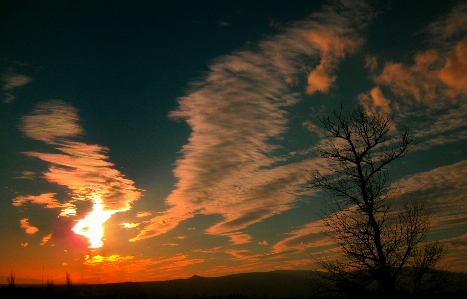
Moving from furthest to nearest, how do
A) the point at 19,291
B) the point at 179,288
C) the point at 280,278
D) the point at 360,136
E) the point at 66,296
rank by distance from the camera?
the point at 280,278, the point at 179,288, the point at 66,296, the point at 19,291, the point at 360,136

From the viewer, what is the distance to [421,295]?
529 inches

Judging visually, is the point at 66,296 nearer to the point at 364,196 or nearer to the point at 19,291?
the point at 19,291

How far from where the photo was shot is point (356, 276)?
1302cm

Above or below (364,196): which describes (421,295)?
below

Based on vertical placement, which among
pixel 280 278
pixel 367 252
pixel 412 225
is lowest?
pixel 280 278

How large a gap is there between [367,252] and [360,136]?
17.0 ft

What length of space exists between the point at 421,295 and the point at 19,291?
20.7 m

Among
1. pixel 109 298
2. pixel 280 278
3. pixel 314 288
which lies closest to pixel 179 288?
pixel 280 278

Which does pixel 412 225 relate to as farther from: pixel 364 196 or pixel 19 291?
pixel 19 291

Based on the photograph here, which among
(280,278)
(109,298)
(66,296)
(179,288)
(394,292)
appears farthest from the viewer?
(280,278)

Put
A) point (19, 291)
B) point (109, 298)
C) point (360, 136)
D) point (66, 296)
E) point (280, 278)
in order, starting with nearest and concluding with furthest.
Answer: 1. point (360, 136)
2. point (19, 291)
3. point (66, 296)
4. point (109, 298)
5. point (280, 278)

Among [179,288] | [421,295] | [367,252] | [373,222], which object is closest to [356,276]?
[367,252]

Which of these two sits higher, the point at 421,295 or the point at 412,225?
the point at 412,225

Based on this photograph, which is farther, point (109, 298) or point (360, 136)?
point (109, 298)
